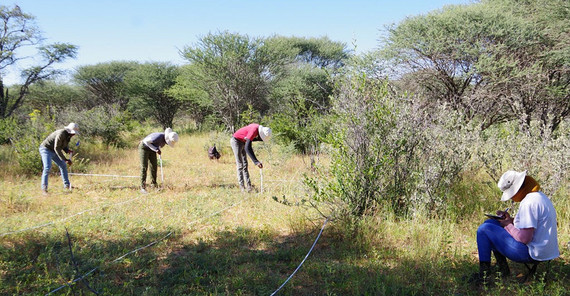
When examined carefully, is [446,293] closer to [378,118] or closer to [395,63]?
[378,118]

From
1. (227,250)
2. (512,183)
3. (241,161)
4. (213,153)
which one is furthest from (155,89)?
(512,183)

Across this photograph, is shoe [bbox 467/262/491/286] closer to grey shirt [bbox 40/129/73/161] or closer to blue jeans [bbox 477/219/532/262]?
blue jeans [bbox 477/219/532/262]

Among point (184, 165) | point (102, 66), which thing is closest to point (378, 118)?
point (184, 165)

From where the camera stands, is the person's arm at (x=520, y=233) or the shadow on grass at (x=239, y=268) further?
the shadow on grass at (x=239, y=268)

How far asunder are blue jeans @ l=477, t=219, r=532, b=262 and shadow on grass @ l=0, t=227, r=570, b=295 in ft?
0.89

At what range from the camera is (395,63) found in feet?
31.6

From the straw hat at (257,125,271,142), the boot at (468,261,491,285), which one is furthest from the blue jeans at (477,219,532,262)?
the straw hat at (257,125,271,142)

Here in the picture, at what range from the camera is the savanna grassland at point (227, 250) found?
3.25 meters

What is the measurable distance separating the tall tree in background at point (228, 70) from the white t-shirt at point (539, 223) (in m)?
12.7

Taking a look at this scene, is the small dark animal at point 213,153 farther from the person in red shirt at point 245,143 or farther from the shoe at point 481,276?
the shoe at point 481,276

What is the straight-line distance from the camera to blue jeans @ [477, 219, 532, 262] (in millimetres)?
3109

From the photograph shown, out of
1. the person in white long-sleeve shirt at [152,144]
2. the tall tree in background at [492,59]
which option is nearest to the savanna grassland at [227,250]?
the person in white long-sleeve shirt at [152,144]

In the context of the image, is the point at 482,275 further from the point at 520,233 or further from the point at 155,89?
→ the point at 155,89

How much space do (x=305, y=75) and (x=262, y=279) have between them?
1382cm
